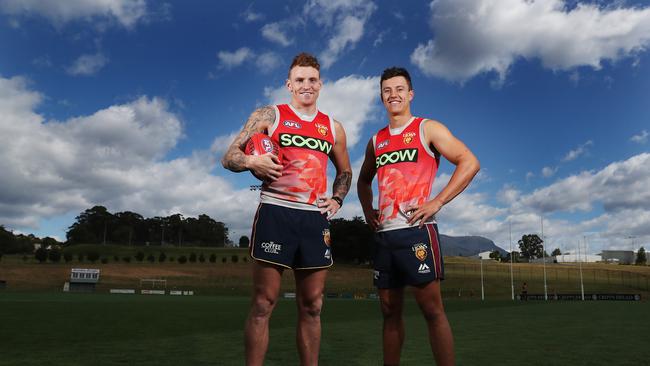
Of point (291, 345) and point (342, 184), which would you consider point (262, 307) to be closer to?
point (342, 184)

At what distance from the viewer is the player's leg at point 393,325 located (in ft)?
16.1

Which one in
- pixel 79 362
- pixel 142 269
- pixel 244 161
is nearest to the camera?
pixel 244 161

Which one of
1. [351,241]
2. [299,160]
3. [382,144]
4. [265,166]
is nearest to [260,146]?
[265,166]

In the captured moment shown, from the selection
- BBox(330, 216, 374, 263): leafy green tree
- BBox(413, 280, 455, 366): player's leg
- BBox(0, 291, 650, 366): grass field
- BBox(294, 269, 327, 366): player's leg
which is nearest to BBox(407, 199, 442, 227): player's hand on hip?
BBox(413, 280, 455, 366): player's leg

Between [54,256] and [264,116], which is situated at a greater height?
[264,116]

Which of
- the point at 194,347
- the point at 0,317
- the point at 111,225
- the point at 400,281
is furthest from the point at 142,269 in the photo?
the point at 111,225

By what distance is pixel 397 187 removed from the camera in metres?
5.08

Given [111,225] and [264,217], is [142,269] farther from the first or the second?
[111,225]

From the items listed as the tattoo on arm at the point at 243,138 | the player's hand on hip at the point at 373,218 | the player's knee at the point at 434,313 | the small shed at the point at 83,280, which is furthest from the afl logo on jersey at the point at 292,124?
the small shed at the point at 83,280

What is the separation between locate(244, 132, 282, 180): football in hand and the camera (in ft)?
15.6

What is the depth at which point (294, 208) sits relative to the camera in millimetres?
4816

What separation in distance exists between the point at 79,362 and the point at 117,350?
1.30 metres

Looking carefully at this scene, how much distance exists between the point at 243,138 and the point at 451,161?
2154 millimetres

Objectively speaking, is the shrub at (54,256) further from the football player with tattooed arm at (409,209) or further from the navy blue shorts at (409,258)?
the navy blue shorts at (409,258)
